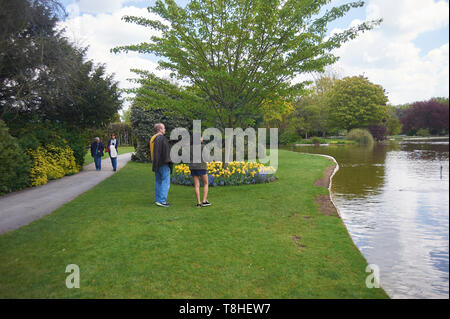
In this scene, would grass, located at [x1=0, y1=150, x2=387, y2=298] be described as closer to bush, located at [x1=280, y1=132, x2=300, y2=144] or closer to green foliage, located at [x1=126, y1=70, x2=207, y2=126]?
green foliage, located at [x1=126, y1=70, x2=207, y2=126]

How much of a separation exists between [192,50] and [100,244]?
811cm

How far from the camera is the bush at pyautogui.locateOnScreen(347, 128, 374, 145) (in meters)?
44.3

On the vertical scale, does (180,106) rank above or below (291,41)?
below

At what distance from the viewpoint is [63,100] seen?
45.9 feet

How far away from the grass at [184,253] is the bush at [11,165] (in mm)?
2758

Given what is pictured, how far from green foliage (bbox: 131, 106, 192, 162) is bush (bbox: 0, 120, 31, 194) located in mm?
8893

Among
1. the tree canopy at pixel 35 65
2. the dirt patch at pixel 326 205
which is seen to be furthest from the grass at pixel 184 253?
the tree canopy at pixel 35 65

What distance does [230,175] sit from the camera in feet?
37.0

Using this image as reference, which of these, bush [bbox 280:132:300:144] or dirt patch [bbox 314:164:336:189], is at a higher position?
bush [bbox 280:132:300:144]

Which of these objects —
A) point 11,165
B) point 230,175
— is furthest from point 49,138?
point 230,175

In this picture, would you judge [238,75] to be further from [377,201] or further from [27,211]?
[27,211]

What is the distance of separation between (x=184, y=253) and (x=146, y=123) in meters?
15.1

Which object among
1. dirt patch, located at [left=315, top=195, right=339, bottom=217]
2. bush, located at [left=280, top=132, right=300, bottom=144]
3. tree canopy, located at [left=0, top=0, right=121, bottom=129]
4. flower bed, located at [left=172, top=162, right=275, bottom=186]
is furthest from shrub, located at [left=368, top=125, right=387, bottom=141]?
tree canopy, located at [left=0, top=0, right=121, bottom=129]
